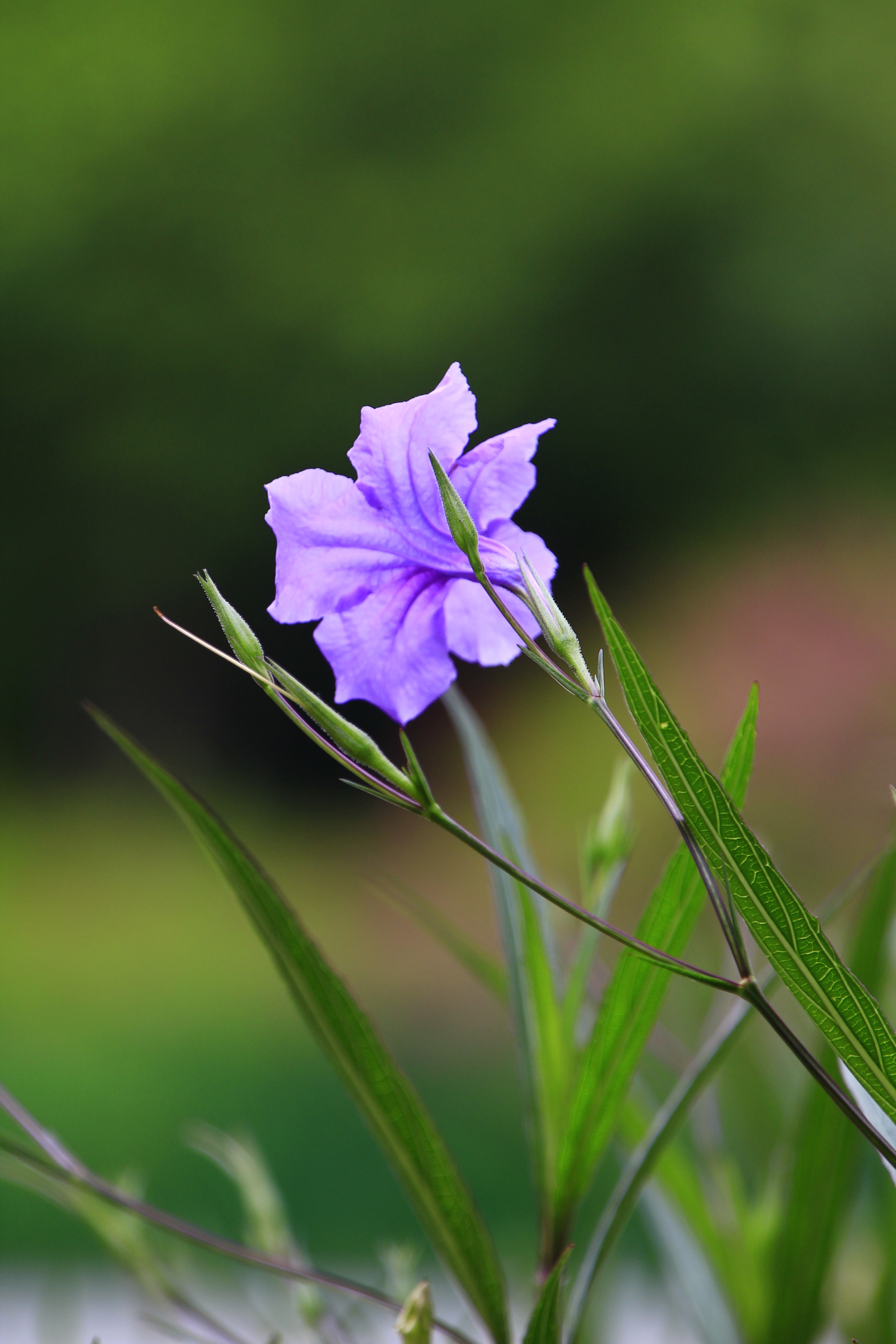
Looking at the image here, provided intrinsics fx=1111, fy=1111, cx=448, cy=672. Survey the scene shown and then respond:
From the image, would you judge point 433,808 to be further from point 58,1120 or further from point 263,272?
point 263,272

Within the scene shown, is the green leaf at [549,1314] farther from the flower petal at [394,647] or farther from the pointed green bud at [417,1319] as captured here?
the flower petal at [394,647]

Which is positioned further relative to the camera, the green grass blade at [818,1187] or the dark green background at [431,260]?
the dark green background at [431,260]

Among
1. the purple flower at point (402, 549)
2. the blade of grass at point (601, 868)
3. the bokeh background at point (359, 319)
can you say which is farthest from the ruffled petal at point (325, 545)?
the bokeh background at point (359, 319)

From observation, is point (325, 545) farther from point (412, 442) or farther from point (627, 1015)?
point (627, 1015)

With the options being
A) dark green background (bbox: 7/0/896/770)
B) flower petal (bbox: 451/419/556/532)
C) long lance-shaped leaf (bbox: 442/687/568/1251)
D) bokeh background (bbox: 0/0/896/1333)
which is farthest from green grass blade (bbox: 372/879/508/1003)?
dark green background (bbox: 7/0/896/770)

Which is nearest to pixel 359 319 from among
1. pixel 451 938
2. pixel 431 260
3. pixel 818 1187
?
pixel 431 260

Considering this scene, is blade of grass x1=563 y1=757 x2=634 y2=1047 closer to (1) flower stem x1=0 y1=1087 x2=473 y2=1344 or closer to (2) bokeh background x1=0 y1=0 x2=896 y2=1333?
(1) flower stem x1=0 y1=1087 x2=473 y2=1344
